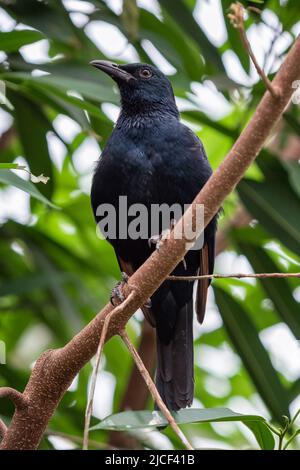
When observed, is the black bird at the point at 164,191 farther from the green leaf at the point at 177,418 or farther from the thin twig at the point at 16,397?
the thin twig at the point at 16,397

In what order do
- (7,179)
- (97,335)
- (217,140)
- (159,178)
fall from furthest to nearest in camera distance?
1. (217,140)
2. (159,178)
3. (7,179)
4. (97,335)

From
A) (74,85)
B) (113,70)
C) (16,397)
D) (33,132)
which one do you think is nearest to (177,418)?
(16,397)

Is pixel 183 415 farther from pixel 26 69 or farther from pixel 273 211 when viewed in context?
pixel 26 69

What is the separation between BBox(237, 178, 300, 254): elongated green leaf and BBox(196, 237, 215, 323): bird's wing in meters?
0.27

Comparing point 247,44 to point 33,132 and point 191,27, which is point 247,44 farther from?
point 33,132

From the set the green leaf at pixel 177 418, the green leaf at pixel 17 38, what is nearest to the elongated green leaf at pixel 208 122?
the green leaf at pixel 17 38

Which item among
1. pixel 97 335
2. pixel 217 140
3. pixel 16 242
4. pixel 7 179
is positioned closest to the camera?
pixel 97 335

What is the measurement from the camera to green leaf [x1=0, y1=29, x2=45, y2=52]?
343 cm

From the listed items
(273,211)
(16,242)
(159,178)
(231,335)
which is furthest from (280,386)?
(16,242)

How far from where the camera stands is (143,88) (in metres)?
4.18

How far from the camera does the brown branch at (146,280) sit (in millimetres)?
2102

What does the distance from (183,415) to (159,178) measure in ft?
3.98

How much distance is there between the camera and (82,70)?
3820 mm

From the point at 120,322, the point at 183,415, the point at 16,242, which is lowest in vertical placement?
the point at 183,415
